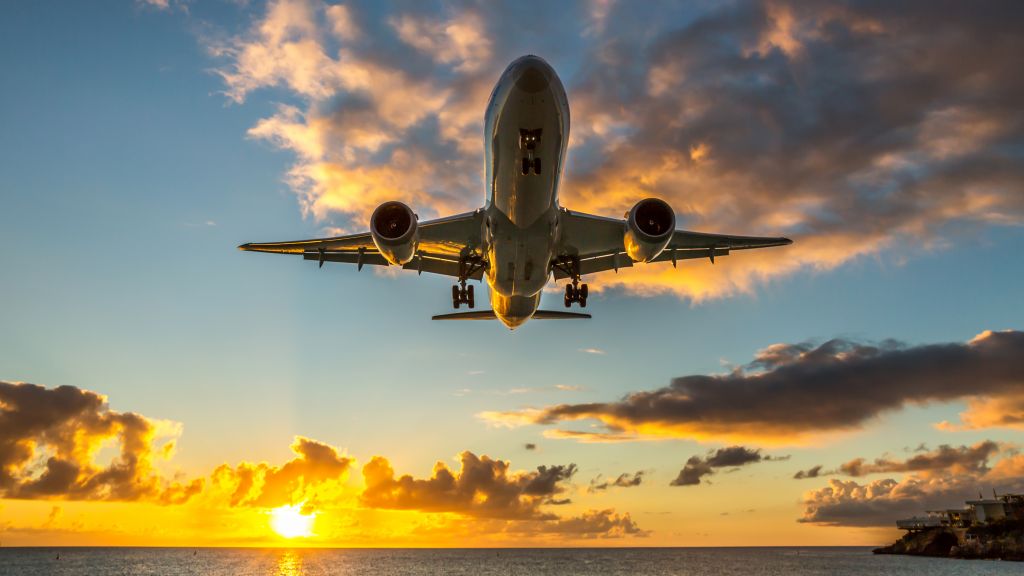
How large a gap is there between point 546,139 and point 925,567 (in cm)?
13685

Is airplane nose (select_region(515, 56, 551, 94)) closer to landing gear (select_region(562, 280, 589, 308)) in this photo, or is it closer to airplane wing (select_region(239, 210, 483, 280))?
airplane wing (select_region(239, 210, 483, 280))

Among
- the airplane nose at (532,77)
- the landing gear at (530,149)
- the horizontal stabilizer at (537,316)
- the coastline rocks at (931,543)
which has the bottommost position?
the coastline rocks at (931,543)

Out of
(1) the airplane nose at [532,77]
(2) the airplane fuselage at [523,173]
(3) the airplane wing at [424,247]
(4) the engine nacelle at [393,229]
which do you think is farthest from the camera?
(3) the airplane wing at [424,247]

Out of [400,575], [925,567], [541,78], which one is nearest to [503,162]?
[541,78]

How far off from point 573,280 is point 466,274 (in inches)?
152

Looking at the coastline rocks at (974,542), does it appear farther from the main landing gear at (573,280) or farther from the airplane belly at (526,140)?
the airplane belly at (526,140)

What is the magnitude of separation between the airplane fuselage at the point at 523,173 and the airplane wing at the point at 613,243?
53.8 inches

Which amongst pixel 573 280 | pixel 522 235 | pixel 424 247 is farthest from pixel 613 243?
pixel 424 247

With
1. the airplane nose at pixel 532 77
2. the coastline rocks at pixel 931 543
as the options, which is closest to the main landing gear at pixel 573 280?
the airplane nose at pixel 532 77

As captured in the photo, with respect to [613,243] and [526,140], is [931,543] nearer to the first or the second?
[613,243]

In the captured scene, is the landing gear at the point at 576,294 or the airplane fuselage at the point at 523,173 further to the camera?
the landing gear at the point at 576,294

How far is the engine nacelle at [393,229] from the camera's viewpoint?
21.2 metres

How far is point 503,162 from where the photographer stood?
19000 millimetres

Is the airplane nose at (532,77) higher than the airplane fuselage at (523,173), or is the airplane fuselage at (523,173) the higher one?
the airplane nose at (532,77)
